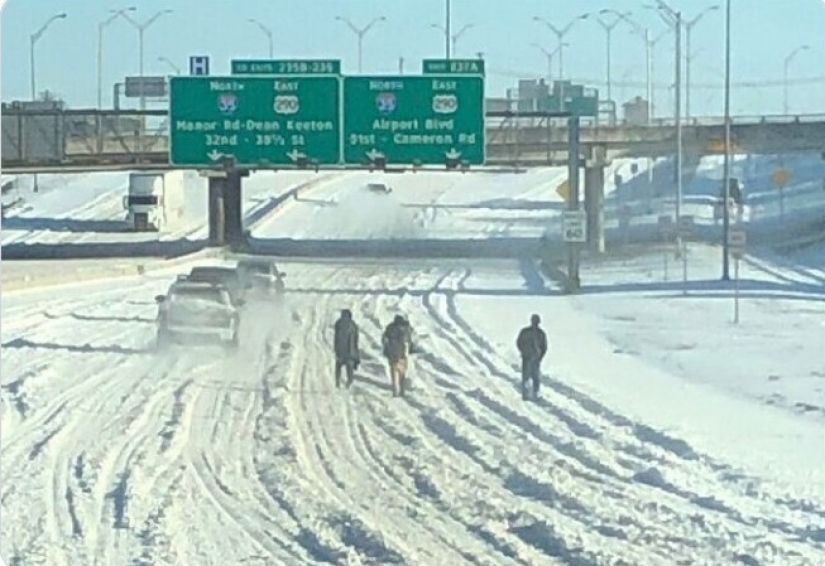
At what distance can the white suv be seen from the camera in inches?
971

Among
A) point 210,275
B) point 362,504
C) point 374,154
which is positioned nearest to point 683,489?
point 362,504

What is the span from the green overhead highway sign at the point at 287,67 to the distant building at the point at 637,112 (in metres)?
6.53

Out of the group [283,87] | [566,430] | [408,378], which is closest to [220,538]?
[566,430]

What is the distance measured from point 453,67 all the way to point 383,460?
52.6 feet

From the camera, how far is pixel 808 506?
13.0m

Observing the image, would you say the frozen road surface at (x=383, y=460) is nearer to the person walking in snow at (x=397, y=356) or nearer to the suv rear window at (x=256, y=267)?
the person walking in snow at (x=397, y=356)

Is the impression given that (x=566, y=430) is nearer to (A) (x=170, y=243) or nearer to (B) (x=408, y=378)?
(B) (x=408, y=378)

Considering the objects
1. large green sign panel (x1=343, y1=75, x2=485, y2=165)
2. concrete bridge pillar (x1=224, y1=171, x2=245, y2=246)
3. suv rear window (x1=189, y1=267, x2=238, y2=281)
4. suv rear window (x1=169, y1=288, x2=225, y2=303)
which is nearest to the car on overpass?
concrete bridge pillar (x1=224, y1=171, x2=245, y2=246)

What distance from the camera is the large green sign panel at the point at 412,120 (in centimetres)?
2925

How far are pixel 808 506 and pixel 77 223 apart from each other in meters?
30.0

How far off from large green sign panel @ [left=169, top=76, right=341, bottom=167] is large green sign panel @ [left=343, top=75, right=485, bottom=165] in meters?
0.36

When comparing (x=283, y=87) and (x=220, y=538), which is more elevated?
(x=283, y=87)

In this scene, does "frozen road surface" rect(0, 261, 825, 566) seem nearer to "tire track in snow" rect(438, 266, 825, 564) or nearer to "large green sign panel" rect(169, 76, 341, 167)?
"tire track in snow" rect(438, 266, 825, 564)

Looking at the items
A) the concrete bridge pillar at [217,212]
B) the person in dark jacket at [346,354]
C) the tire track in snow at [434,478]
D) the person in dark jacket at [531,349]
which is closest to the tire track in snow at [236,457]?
the person in dark jacket at [346,354]
